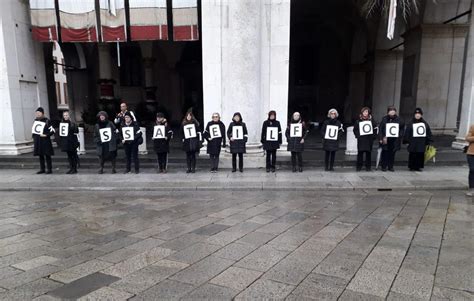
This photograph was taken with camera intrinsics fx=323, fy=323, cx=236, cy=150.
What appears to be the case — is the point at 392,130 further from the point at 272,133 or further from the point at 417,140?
the point at 272,133

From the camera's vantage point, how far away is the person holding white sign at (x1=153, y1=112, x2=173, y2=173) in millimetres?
10039

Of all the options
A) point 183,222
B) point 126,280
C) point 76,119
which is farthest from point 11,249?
point 76,119

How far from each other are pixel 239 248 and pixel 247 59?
732 centimetres

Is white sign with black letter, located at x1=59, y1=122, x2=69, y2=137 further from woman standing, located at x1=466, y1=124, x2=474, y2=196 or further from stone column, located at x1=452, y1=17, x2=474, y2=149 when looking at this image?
stone column, located at x1=452, y1=17, x2=474, y2=149

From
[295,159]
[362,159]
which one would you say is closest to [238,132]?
[295,159]

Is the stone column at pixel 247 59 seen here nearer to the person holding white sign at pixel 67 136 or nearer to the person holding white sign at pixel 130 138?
the person holding white sign at pixel 130 138

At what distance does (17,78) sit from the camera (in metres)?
12.1

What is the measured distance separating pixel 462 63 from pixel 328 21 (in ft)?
34.7

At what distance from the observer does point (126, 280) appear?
12.9ft

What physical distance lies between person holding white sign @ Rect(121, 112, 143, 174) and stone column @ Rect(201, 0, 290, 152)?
2465 millimetres

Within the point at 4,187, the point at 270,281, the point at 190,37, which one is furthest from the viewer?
the point at 190,37

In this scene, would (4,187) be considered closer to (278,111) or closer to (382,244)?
(278,111)

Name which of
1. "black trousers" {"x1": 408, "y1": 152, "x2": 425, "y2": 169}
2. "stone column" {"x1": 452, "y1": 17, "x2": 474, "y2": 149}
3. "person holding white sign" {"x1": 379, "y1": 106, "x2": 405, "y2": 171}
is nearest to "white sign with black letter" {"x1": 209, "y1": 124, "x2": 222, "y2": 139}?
"person holding white sign" {"x1": 379, "y1": 106, "x2": 405, "y2": 171}

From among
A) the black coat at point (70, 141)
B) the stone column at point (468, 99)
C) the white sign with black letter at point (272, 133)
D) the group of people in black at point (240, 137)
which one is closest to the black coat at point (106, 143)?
the group of people in black at point (240, 137)
